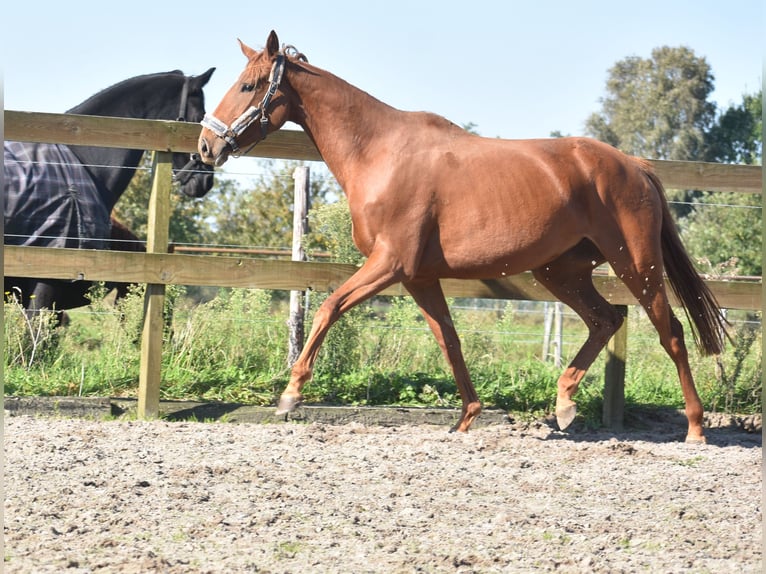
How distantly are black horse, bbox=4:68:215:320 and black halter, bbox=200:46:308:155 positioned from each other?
A: 1.48m

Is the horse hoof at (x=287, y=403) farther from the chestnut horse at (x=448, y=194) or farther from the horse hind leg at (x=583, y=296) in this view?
the horse hind leg at (x=583, y=296)

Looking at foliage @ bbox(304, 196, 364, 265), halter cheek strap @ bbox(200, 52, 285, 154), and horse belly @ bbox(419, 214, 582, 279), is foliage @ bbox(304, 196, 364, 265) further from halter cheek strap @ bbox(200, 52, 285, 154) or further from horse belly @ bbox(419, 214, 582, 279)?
halter cheek strap @ bbox(200, 52, 285, 154)

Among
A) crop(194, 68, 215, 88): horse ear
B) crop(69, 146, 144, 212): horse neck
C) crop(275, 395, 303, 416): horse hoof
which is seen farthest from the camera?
crop(194, 68, 215, 88): horse ear

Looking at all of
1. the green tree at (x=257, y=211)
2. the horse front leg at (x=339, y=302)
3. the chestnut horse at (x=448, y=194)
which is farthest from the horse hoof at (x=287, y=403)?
the green tree at (x=257, y=211)

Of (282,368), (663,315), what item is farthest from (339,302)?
(663,315)

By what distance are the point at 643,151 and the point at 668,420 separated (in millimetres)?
36890

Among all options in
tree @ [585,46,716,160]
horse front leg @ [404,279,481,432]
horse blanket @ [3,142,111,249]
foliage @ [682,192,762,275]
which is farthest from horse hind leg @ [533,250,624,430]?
tree @ [585,46,716,160]

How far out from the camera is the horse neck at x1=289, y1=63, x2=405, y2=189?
205 inches

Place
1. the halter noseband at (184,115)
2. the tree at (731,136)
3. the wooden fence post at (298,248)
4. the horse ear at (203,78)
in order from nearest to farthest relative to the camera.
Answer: the wooden fence post at (298,248)
the halter noseband at (184,115)
the horse ear at (203,78)
the tree at (731,136)

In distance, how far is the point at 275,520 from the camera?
10.6 ft

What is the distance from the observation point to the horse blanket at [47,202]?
20.6ft

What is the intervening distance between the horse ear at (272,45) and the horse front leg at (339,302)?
4.47ft

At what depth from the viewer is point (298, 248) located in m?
7.50

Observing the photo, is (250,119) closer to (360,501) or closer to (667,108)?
(360,501)
